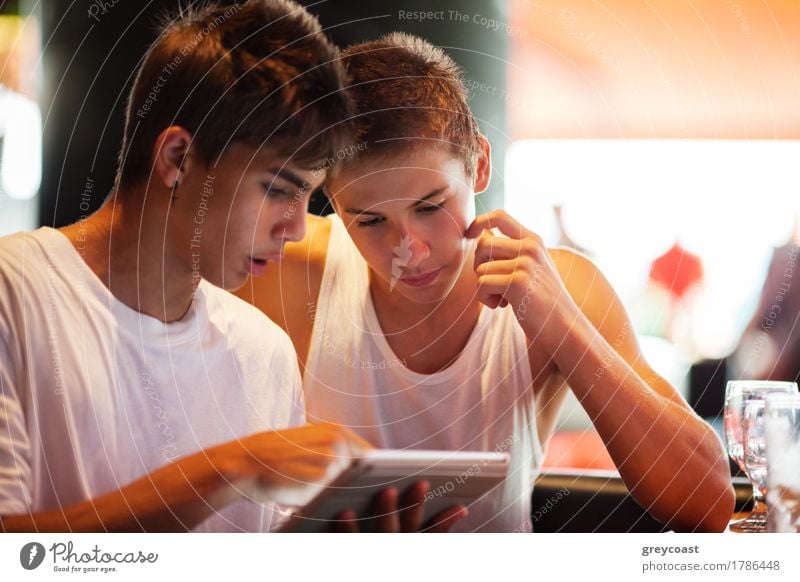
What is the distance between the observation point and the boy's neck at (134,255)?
85 cm

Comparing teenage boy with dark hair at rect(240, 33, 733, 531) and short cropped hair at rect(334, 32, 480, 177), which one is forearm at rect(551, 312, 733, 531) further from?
short cropped hair at rect(334, 32, 480, 177)

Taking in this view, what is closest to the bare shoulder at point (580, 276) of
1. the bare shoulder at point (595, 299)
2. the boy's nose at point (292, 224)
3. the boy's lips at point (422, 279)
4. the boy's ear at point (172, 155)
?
the bare shoulder at point (595, 299)

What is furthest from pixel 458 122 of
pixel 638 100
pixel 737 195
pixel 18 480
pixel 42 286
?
pixel 18 480

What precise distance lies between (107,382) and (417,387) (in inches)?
11.7

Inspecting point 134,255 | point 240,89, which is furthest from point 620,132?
point 134,255

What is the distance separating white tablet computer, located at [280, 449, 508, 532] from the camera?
2.96 feet

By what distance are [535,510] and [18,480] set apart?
498mm

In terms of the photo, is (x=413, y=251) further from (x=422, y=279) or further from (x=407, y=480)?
(x=407, y=480)

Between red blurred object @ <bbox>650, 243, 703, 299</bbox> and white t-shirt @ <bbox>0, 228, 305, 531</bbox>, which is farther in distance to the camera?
red blurred object @ <bbox>650, 243, 703, 299</bbox>

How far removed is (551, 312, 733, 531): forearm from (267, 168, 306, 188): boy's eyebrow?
0.96 feet

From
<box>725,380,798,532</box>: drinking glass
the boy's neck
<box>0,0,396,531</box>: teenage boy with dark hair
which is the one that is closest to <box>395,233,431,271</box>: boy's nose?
<box>0,0,396,531</box>: teenage boy with dark hair

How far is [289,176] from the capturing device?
34.7 inches

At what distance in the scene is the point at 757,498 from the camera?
86cm

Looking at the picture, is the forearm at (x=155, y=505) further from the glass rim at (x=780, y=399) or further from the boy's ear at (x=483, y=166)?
the glass rim at (x=780, y=399)
